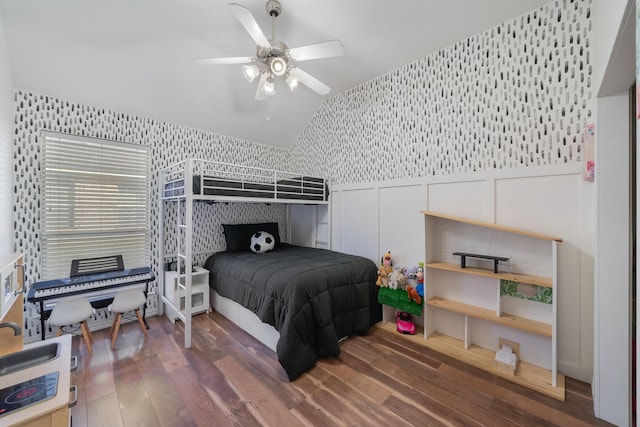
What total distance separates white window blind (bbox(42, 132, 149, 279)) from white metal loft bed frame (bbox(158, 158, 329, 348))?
0.25 m

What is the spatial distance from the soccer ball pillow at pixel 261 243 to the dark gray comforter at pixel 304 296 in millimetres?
387

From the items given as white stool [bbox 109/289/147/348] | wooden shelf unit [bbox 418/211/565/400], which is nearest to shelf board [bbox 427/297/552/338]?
wooden shelf unit [bbox 418/211/565/400]

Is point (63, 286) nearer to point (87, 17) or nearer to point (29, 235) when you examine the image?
point (29, 235)

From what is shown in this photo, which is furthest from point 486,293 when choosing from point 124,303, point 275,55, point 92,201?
point 92,201

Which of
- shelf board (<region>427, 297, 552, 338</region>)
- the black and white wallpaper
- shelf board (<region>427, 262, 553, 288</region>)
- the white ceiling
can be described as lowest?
shelf board (<region>427, 297, 552, 338</region>)

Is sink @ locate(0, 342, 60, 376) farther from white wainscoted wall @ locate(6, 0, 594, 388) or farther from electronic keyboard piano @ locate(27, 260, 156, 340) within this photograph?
white wainscoted wall @ locate(6, 0, 594, 388)

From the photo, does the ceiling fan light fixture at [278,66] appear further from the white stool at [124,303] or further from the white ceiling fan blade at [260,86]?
the white stool at [124,303]

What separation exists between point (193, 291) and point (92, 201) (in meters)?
1.46

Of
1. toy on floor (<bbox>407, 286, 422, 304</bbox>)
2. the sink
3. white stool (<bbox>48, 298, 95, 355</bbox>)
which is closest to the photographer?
the sink

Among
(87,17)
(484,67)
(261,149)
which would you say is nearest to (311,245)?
(261,149)

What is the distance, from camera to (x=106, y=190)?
9.24 feet

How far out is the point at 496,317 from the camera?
6.99 feet

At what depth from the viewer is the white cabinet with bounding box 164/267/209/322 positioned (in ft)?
9.40

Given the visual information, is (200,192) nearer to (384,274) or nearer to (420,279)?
(384,274)
